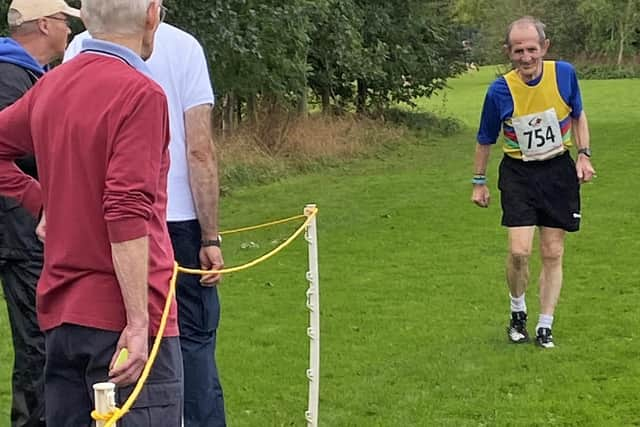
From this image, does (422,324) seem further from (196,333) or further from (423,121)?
(423,121)

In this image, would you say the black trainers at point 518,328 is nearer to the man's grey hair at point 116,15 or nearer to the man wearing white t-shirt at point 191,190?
the man wearing white t-shirt at point 191,190

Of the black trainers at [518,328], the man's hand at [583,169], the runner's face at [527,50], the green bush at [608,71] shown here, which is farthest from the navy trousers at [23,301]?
the green bush at [608,71]

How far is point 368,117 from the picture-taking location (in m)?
27.0

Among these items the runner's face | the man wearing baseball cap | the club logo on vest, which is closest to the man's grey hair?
the man wearing baseball cap

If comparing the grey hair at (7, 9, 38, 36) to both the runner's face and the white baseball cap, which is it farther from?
the runner's face

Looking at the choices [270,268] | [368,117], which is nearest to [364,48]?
[368,117]

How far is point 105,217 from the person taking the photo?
3.04 m

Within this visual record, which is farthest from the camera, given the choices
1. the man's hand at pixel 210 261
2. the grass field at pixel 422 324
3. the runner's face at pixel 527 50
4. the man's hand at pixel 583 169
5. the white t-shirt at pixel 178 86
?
the man's hand at pixel 583 169

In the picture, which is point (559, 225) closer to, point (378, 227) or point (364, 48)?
point (378, 227)

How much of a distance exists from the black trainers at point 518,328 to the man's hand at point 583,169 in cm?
99

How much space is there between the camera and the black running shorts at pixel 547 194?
23.4 ft

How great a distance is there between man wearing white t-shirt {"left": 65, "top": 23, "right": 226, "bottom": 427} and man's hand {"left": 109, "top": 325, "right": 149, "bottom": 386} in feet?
4.76

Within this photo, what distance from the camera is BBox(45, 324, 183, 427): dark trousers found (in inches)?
126

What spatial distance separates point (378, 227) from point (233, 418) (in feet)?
25.4
